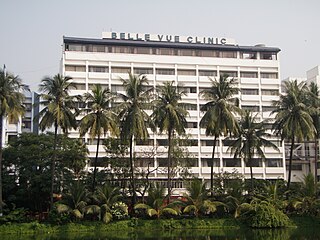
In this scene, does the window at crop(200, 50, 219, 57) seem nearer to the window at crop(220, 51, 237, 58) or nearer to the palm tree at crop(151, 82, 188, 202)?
the window at crop(220, 51, 237, 58)

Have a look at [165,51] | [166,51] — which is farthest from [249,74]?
[165,51]

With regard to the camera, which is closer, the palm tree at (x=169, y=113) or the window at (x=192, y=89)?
the palm tree at (x=169, y=113)

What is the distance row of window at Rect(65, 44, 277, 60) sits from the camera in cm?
8050

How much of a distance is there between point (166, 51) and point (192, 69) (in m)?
6.14

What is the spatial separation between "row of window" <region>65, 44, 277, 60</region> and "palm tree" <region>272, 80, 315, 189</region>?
31.8 meters

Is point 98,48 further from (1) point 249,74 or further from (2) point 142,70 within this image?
(1) point 249,74

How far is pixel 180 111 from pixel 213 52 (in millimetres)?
36605

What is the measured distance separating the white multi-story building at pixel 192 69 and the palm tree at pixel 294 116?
81.9 feet

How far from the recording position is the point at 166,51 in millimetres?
83062

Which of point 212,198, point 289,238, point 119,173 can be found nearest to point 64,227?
point 119,173

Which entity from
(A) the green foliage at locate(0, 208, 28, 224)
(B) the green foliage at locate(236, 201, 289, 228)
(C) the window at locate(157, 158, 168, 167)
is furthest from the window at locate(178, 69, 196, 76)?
(A) the green foliage at locate(0, 208, 28, 224)

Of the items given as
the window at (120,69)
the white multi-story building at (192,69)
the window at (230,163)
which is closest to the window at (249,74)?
the white multi-story building at (192,69)

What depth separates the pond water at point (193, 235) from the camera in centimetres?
3909

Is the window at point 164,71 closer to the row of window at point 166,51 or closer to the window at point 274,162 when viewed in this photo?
the row of window at point 166,51
